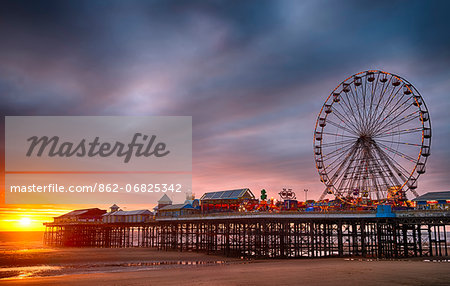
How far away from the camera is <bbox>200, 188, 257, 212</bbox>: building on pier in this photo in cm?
5669

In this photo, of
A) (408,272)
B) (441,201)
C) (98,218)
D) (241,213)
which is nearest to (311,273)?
(408,272)

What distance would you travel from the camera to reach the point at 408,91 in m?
44.3

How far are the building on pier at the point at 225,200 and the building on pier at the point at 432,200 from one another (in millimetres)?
22455

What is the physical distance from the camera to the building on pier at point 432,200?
1613 inches

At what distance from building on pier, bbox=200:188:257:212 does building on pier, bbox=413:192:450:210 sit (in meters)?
22.5

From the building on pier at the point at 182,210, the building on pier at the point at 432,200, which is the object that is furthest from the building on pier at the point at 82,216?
the building on pier at the point at 432,200

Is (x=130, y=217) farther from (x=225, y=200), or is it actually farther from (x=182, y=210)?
(x=225, y=200)

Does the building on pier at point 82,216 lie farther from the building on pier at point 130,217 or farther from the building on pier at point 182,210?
the building on pier at point 182,210

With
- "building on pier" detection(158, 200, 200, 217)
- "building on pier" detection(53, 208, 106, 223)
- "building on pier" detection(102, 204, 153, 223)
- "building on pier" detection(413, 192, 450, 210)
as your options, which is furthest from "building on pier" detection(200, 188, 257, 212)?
"building on pier" detection(53, 208, 106, 223)

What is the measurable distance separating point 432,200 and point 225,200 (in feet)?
90.9

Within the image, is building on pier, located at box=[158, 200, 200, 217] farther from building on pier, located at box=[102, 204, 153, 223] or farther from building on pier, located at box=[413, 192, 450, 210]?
building on pier, located at box=[413, 192, 450, 210]

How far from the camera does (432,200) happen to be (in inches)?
1690

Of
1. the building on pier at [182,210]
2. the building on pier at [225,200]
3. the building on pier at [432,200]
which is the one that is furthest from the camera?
the building on pier at [182,210]

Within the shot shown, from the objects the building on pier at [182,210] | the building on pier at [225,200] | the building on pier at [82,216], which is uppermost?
the building on pier at [225,200]
